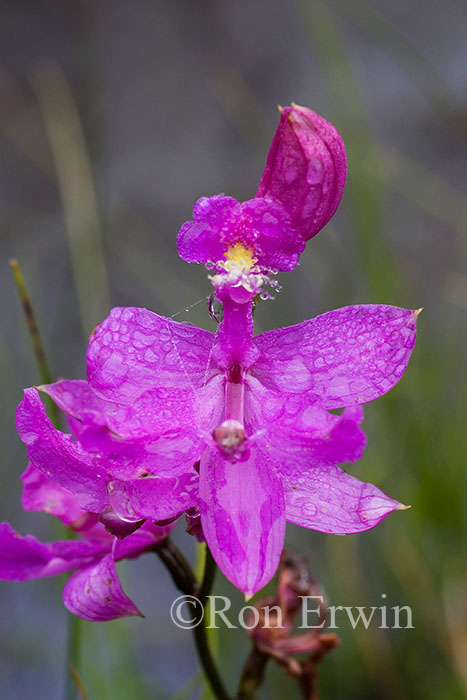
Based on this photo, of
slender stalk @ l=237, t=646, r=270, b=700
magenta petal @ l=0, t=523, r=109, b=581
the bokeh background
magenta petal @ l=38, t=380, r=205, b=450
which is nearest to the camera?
magenta petal @ l=38, t=380, r=205, b=450

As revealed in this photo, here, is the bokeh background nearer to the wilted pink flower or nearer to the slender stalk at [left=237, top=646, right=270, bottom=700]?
the slender stalk at [left=237, top=646, right=270, bottom=700]

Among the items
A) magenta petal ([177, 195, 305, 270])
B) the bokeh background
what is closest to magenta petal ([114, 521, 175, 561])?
magenta petal ([177, 195, 305, 270])

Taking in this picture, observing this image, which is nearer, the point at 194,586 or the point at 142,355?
the point at 142,355

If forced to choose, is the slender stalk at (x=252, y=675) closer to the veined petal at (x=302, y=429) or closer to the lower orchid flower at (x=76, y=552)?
the lower orchid flower at (x=76, y=552)

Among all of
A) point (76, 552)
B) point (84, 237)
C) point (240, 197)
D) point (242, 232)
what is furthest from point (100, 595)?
point (240, 197)

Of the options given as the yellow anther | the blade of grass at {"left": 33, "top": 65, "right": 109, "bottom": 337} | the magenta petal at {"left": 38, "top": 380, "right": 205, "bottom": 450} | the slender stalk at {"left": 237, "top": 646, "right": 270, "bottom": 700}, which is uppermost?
the blade of grass at {"left": 33, "top": 65, "right": 109, "bottom": 337}

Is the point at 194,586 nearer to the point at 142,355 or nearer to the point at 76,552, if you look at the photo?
the point at 76,552

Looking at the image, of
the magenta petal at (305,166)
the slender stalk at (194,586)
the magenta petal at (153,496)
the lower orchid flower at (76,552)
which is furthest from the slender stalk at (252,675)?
the magenta petal at (305,166)
